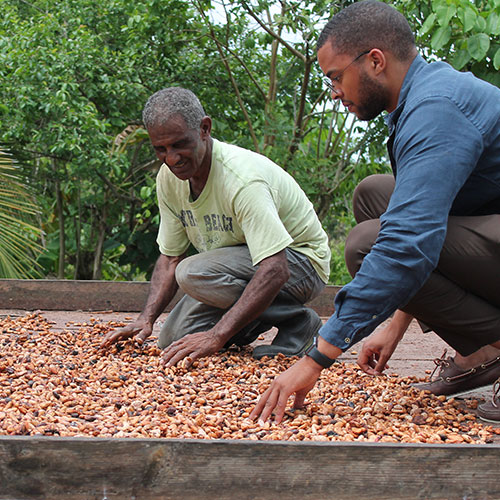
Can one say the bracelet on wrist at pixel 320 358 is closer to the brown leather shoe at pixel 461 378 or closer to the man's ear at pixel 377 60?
the brown leather shoe at pixel 461 378

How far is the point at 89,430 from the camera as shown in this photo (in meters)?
1.96

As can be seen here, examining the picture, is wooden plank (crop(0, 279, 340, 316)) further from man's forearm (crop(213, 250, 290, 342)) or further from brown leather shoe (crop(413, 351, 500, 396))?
brown leather shoe (crop(413, 351, 500, 396))

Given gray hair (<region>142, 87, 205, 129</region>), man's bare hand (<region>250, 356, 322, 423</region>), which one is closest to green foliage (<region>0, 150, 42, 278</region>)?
gray hair (<region>142, 87, 205, 129</region>)

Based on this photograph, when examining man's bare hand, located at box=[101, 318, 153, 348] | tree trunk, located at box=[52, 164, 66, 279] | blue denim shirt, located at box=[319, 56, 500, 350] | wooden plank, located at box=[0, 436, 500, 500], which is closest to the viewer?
wooden plank, located at box=[0, 436, 500, 500]

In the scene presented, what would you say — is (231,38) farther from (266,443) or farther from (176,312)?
(266,443)

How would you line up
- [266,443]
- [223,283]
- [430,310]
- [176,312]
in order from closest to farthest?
[266,443], [430,310], [223,283], [176,312]

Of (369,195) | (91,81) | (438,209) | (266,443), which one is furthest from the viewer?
(91,81)

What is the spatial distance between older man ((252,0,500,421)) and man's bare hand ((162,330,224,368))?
58cm

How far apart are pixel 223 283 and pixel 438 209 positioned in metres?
1.31

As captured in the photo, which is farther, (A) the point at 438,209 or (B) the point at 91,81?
(B) the point at 91,81

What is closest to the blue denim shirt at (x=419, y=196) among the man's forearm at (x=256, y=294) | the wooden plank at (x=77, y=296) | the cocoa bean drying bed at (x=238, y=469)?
the cocoa bean drying bed at (x=238, y=469)

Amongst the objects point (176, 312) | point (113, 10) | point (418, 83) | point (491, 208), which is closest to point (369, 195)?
point (491, 208)

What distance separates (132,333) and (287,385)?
1307mm

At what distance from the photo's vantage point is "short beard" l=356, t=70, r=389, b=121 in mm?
2059
